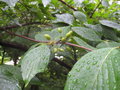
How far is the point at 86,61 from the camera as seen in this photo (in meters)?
0.41

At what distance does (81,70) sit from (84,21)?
0.54m

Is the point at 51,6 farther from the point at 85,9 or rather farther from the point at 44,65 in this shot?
the point at 44,65

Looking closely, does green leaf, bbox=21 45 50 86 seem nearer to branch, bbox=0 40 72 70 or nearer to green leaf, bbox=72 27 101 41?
green leaf, bbox=72 27 101 41

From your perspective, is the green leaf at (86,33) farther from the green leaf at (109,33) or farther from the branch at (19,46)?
the branch at (19,46)

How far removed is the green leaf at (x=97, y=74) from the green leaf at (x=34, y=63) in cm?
10

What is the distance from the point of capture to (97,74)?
1.19 ft

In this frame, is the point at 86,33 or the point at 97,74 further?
the point at 86,33

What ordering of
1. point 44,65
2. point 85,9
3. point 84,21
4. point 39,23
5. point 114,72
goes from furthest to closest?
1. point 85,9
2. point 39,23
3. point 84,21
4. point 44,65
5. point 114,72

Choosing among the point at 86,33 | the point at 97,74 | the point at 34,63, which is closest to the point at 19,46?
the point at 86,33

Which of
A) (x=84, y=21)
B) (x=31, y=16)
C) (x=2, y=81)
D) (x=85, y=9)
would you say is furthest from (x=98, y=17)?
(x=2, y=81)

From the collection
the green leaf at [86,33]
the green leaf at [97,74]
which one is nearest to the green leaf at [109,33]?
the green leaf at [86,33]

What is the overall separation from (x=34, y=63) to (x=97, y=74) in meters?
0.18

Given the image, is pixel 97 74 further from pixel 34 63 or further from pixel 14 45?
pixel 14 45

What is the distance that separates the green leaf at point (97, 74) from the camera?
0.34m
